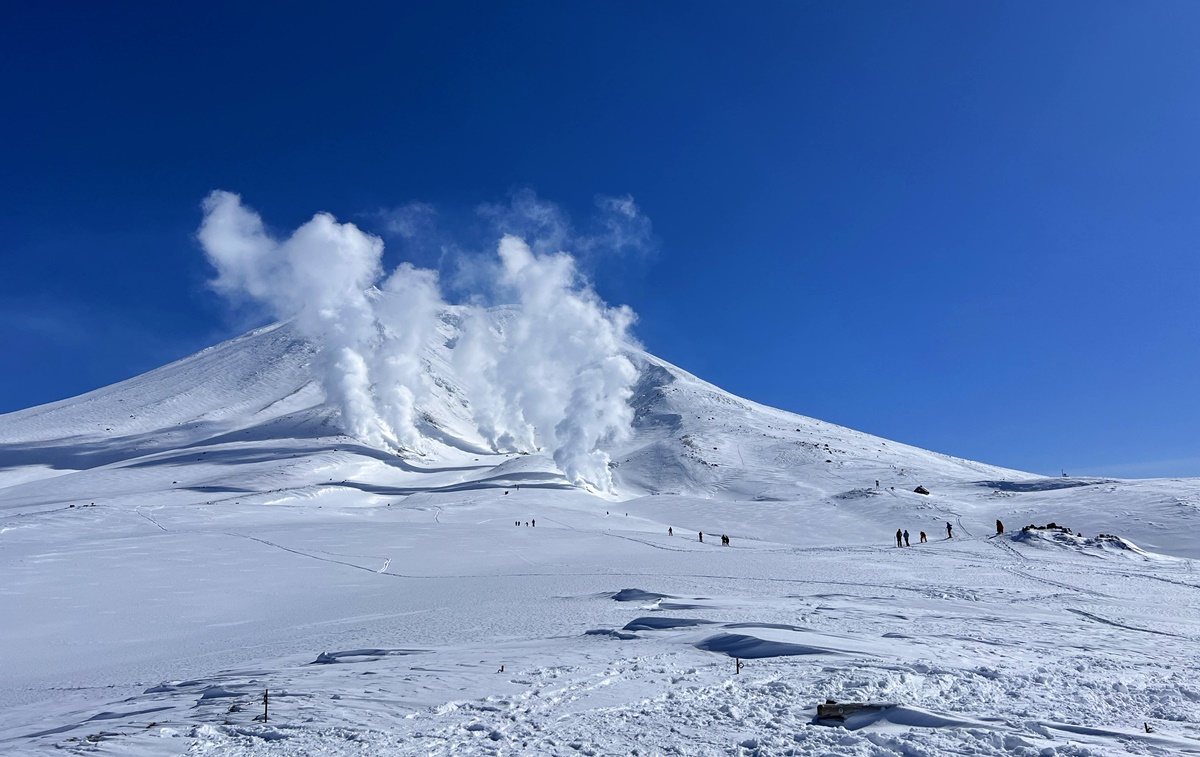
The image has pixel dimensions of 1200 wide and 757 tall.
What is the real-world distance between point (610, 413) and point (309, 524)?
2497 inches

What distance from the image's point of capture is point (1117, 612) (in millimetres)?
15000

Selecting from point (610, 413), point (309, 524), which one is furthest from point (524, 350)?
point (309, 524)

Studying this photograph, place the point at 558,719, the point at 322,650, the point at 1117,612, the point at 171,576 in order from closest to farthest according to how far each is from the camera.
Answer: the point at 558,719
the point at 322,650
the point at 1117,612
the point at 171,576

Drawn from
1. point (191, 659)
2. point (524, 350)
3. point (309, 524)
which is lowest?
point (191, 659)

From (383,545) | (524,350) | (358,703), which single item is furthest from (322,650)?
(524,350)

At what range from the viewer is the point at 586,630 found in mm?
13602

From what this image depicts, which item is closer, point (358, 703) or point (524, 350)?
point (358, 703)

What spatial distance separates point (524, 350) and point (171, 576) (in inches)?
3938

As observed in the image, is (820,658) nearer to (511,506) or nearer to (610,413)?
(511,506)

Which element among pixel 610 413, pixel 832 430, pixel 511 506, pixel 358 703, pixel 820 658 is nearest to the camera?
pixel 358 703

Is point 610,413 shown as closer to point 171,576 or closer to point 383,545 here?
point 383,545

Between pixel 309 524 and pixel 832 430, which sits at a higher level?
pixel 832 430

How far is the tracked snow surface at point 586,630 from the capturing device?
7445 mm

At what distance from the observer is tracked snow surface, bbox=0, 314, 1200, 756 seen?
7445 millimetres
